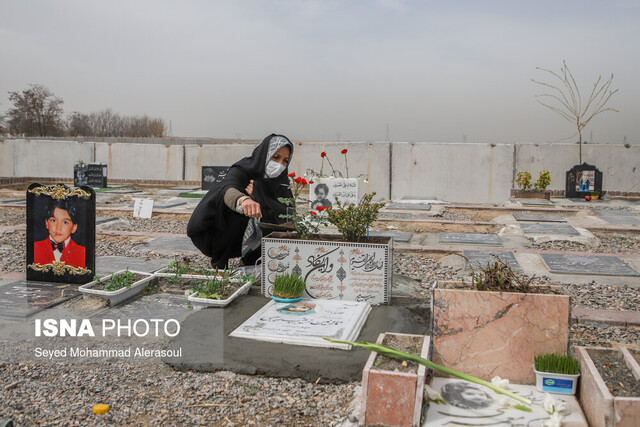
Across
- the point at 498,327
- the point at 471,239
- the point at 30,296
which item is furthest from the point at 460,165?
the point at 498,327

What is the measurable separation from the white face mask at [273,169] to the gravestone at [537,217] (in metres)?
6.36

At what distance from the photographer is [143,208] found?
1019 cm

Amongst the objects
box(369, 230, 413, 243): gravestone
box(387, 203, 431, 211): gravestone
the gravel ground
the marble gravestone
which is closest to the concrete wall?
box(387, 203, 431, 211): gravestone

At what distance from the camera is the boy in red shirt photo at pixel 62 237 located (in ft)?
15.2

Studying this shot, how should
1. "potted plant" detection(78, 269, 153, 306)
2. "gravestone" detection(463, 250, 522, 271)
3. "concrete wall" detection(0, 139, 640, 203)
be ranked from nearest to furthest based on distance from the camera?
"potted plant" detection(78, 269, 153, 306) < "gravestone" detection(463, 250, 522, 271) < "concrete wall" detection(0, 139, 640, 203)

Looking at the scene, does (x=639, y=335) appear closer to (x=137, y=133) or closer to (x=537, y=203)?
(x=537, y=203)

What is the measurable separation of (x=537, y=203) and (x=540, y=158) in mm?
3602

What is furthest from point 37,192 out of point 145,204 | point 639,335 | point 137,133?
point 137,133

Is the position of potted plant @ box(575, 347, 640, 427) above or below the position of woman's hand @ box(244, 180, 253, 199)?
below

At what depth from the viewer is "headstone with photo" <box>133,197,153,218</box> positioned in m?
10.1

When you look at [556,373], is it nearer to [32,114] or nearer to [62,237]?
[62,237]

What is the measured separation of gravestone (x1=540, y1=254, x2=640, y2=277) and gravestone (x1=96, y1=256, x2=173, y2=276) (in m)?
4.15

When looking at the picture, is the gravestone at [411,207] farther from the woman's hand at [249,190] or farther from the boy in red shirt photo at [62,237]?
the boy in red shirt photo at [62,237]

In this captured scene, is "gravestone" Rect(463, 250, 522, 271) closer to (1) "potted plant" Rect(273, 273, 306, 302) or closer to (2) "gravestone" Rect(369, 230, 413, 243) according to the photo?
(2) "gravestone" Rect(369, 230, 413, 243)
